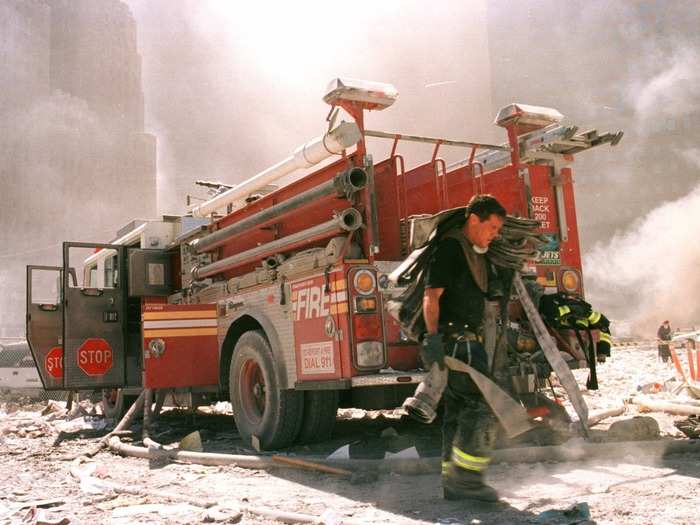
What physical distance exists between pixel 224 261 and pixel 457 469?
3.65 m

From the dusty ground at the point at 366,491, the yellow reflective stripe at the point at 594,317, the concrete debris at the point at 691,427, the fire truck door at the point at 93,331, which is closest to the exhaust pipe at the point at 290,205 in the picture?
the fire truck door at the point at 93,331

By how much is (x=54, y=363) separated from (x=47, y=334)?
375 mm

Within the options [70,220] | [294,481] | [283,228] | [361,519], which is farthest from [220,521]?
[70,220]

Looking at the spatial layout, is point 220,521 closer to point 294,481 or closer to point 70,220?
point 294,481

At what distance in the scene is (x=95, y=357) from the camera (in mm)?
7871

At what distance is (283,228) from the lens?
5781 millimetres

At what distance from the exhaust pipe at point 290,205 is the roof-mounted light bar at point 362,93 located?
51 cm

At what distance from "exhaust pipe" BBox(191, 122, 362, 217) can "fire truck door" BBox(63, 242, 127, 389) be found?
1.50 metres

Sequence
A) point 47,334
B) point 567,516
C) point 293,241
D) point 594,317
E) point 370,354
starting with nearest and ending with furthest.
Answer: point 567,516
point 370,354
point 594,317
point 293,241
point 47,334

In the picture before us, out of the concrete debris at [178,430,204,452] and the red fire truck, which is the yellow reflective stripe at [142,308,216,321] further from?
the concrete debris at [178,430,204,452]

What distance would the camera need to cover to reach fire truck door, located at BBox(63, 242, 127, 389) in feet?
25.3

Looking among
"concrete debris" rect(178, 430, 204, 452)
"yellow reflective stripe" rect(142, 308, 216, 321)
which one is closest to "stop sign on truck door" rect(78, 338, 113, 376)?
"yellow reflective stripe" rect(142, 308, 216, 321)

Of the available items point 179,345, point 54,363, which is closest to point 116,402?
point 54,363

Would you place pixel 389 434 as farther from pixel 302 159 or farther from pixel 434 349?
pixel 434 349
